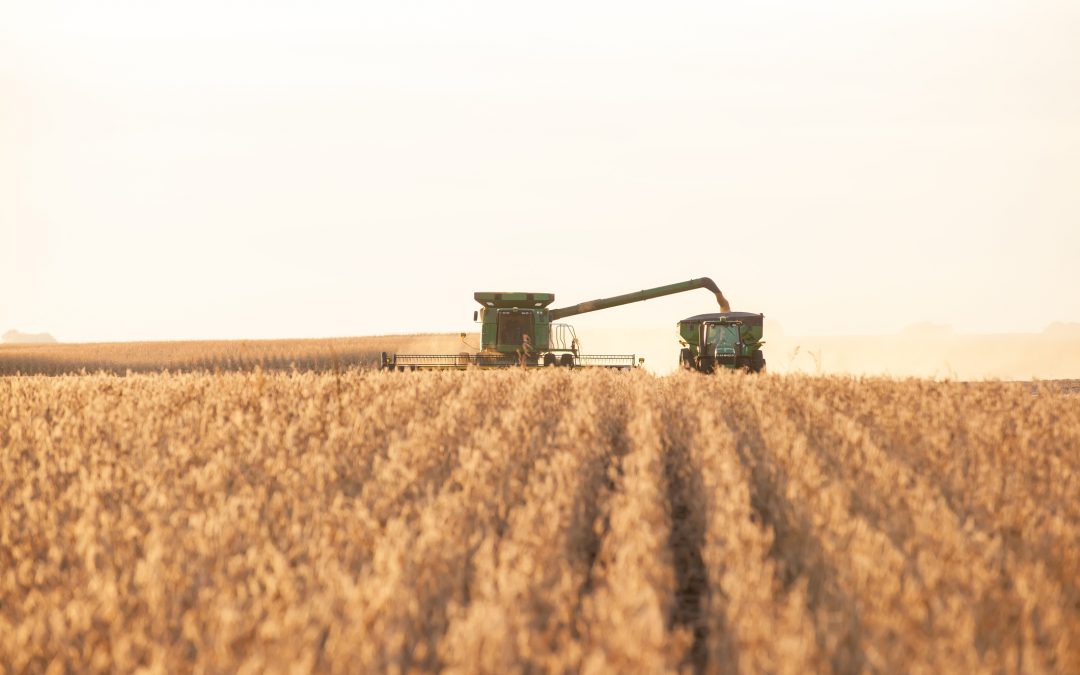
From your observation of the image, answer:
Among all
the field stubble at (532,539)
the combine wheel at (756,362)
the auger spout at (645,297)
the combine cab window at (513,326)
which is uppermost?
the auger spout at (645,297)

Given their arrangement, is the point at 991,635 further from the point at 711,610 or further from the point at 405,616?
the point at 405,616

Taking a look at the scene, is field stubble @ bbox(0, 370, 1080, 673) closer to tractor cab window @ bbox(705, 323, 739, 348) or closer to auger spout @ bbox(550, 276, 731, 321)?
tractor cab window @ bbox(705, 323, 739, 348)

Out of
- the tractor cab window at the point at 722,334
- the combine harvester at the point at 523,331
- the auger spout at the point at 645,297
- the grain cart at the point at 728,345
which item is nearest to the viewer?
the grain cart at the point at 728,345

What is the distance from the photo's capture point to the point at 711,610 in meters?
4.69

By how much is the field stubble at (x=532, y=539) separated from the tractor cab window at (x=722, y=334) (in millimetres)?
12784

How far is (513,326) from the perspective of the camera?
2392 centimetres

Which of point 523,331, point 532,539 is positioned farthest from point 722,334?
point 532,539

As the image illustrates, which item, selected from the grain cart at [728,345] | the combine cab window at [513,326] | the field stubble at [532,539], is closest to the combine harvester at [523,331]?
the combine cab window at [513,326]

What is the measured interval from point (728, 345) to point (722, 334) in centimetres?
30

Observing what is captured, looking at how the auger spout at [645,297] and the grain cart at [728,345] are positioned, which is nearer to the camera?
the grain cart at [728,345]

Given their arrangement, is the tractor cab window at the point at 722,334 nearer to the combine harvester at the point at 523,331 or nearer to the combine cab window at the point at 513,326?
the combine harvester at the point at 523,331

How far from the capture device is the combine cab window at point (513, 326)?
23844mm

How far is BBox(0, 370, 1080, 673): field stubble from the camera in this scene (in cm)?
408

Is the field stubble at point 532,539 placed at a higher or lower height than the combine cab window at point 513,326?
lower
